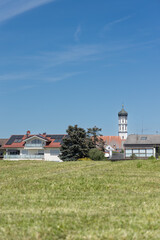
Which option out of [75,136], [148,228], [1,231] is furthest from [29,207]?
[75,136]

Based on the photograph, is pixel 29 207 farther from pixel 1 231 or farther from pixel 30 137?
pixel 30 137

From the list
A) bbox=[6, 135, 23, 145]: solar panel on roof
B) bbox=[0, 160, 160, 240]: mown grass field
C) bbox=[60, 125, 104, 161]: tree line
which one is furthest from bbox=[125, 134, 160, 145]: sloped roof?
bbox=[0, 160, 160, 240]: mown grass field

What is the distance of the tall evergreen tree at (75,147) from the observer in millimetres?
64062

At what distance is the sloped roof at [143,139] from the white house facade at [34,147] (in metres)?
17.0

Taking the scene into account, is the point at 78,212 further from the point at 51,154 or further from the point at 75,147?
the point at 51,154

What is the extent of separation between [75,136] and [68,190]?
162 feet

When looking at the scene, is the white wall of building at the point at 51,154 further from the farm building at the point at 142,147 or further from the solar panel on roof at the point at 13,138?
the farm building at the point at 142,147

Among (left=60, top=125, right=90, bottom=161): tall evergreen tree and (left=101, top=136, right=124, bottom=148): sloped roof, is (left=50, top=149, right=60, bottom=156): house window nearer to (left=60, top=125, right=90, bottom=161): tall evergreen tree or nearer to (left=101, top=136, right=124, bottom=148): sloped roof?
(left=60, top=125, right=90, bottom=161): tall evergreen tree

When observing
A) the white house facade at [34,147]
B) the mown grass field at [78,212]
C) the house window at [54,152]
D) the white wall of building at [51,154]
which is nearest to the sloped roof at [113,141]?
the white house facade at [34,147]

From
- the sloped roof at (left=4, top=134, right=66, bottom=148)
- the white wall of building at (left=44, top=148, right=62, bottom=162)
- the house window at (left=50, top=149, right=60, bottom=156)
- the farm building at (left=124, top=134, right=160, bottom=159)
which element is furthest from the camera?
the sloped roof at (left=4, top=134, right=66, bottom=148)

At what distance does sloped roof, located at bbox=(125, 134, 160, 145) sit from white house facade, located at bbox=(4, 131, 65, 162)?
1698 centimetres

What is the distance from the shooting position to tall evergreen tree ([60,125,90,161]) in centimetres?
6406

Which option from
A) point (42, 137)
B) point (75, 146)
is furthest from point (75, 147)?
point (42, 137)

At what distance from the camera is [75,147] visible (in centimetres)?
6378
